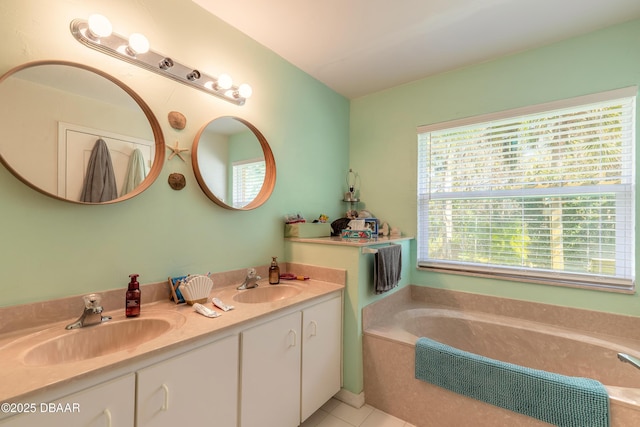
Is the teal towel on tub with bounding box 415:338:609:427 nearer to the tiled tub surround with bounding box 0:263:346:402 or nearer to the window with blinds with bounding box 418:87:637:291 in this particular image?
the tiled tub surround with bounding box 0:263:346:402

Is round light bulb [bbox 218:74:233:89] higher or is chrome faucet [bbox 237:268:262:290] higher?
round light bulb [bbox 218:74:233:89]

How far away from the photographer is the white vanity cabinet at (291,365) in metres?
1.25

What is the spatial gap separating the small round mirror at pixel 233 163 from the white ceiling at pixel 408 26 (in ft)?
2.17

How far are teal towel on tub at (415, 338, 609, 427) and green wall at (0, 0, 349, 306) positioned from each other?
127cm

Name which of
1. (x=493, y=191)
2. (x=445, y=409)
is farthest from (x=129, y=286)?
(x=493, y=191)

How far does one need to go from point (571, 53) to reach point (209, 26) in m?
2.45

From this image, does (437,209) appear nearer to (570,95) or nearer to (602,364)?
(570,95)

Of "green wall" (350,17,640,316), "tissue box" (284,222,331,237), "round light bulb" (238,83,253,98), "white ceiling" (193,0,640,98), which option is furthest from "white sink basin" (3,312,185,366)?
"green wall" (350,17,640,316)

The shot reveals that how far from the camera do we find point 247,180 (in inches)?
75.1

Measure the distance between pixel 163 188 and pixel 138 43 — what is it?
0.71 meters

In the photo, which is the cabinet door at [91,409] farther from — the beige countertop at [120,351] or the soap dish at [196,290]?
the soap dish at [196,290]

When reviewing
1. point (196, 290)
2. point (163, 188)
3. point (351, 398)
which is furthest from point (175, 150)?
point (351, 398)

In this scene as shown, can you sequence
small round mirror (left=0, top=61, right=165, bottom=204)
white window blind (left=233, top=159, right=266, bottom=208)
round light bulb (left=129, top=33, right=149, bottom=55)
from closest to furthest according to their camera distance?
small round mirror (left=0, top=61, right=165, bottom=204), round light bulb (left=129, top=33, right=149, bottom=55), white window blind (left=233, top=159, right=266, bottom=208)

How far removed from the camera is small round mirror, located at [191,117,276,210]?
1.65 metres
